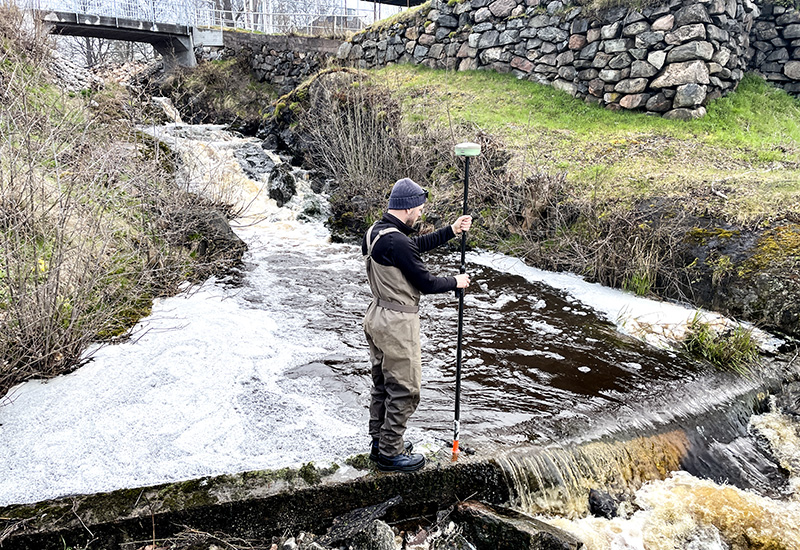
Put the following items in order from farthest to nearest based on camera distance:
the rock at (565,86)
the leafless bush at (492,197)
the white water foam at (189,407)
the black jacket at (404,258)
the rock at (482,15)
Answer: the rock at (482,15), the rock at (565,86), the leafless bush at (492,197), the white water foam at (189,407), the black jacket at (404,258)

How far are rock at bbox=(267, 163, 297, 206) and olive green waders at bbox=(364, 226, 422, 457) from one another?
31.5 ft

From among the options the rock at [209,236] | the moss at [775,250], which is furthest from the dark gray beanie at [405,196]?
the moss at [775,250]

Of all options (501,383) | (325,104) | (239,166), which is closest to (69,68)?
(239,166)

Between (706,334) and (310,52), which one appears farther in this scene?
(310,52)

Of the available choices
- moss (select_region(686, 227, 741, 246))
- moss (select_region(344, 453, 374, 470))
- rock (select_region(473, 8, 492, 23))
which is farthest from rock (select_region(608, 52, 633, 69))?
moss (select_region(344, 453, 374, 470))

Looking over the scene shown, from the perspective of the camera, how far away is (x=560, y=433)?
4.37 meters

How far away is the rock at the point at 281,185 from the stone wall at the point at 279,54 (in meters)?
8.49

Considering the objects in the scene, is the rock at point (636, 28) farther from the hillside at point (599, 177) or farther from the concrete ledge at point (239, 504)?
the concrete ledge at point (239, 504)

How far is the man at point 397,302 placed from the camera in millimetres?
3236

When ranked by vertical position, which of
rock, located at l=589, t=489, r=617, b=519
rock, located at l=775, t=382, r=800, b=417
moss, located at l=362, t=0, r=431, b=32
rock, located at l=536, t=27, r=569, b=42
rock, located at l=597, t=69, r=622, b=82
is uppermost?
moss, located at l=362, t=0, r=431, b=32

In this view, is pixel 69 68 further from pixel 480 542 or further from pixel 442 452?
pixel 480 542

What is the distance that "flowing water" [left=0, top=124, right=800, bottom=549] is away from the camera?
377 cm

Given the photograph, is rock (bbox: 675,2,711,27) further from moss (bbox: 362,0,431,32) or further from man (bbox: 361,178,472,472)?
man (bbox: 361,178,472,472)

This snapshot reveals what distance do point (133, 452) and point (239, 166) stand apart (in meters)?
11.3
